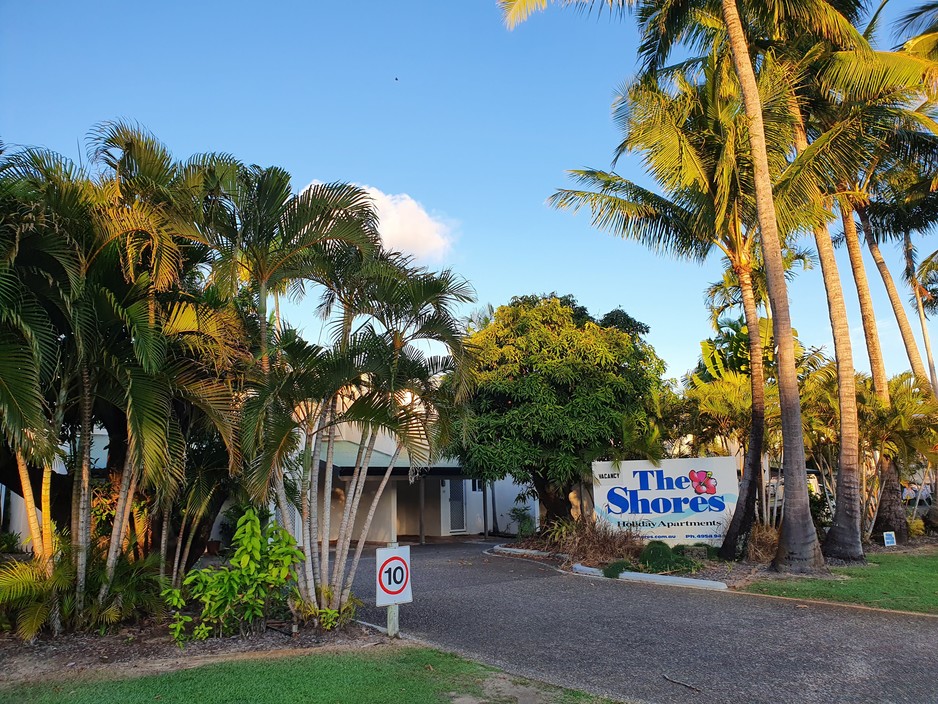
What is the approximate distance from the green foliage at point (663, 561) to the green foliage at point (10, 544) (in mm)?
14108

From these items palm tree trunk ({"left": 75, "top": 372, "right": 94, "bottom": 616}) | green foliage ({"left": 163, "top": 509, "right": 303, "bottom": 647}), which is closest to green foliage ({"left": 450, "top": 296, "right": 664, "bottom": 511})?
green foliage ({"left": 163, "top": 509, "right": 303, "bottom": 647})

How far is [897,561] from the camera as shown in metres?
14.4

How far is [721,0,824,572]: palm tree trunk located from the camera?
1257 centimetres

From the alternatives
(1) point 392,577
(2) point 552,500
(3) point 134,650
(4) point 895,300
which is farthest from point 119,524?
(4) point 895,300

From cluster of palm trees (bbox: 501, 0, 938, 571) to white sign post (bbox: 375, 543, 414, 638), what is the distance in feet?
25.2

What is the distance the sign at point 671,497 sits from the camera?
15.4 m

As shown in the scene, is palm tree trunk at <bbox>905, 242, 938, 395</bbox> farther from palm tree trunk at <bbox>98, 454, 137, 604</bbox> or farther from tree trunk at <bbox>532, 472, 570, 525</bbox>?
palm tree trunk at <bbox>98, 454, 137, 604</bbox>

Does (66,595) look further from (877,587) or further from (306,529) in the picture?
(877,587)

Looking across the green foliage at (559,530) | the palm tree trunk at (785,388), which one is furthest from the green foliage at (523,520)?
the palm tree trunk at (785,388)

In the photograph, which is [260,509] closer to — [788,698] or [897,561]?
[788,698]

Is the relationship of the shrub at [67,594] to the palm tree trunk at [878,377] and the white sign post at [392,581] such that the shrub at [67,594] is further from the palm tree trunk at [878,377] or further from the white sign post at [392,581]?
the palm tree trunk at [878,377]

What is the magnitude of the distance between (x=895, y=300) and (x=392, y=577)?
1863 centimetres

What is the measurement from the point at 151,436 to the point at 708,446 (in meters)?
14.8

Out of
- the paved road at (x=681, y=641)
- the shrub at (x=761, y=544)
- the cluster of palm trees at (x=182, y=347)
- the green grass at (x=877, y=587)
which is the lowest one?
the paved road at (x=681, y=641)
